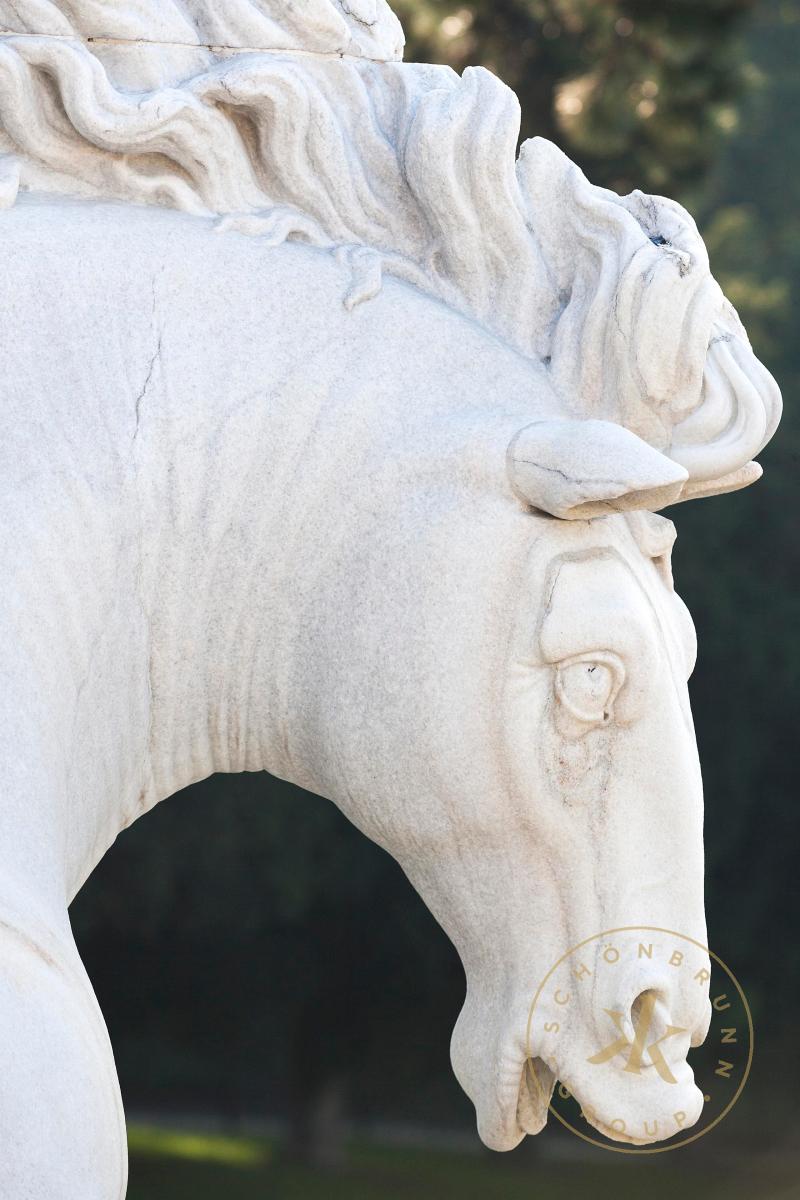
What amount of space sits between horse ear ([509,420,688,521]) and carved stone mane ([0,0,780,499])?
13cm

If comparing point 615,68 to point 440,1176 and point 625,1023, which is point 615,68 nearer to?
point 440,1176

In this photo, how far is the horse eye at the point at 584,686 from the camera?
1918 mm

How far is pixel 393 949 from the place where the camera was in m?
9.61

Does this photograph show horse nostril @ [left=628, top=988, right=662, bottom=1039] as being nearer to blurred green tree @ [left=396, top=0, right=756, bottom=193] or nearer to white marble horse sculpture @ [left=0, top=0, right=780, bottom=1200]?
white marble horse sculpture @ [left=0, top=0, right=780, bottom=1200]

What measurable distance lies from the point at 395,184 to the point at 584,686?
0.60m

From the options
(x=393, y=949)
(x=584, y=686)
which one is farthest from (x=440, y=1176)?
(x=584, y=686)

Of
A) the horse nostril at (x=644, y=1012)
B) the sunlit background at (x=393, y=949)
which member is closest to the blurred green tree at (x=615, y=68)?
the sunlit background at (x=393, y=949)

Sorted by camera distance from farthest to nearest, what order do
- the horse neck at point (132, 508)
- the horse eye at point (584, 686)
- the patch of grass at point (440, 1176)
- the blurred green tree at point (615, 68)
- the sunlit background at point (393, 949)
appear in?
1. the patch of grass at point (440, 1176)
2. the sunlit background at point (393, 949)
3. the blurred green tree at point (615, 68)
4. the horse eye at point (584, 686)
5. the horse neck at point (132, 508)

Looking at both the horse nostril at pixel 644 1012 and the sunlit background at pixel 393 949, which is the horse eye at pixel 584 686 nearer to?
the horse nostril at pixel 644 1012

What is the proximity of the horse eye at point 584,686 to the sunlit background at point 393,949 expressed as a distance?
652cm

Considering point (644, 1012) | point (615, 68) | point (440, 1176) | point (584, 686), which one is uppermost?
point (584, 686)

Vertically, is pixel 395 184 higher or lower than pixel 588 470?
higher

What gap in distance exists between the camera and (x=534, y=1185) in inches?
369

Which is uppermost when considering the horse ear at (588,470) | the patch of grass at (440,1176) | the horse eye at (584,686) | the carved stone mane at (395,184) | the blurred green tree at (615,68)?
the carved stone mane at (395,184)
